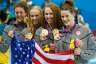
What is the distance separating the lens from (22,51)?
573 cm

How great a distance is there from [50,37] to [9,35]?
24.1 inches

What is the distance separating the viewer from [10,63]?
5.97 meters

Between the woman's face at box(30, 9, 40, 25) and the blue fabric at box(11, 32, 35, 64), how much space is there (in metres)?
0.44

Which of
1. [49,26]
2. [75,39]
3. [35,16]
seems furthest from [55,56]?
[35,16]

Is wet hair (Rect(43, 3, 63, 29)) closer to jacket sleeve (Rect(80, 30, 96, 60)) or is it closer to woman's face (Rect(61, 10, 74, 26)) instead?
woman's face (Rect(61, 10, 74, 26))

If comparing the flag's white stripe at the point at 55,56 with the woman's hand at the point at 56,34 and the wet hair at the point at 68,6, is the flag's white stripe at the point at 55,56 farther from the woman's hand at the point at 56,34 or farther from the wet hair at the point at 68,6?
the wet hair at the point at 68,6

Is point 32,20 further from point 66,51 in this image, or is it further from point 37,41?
point 66,51

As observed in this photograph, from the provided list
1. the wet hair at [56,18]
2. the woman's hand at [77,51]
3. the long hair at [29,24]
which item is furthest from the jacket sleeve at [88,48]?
the long hair at [29,24]

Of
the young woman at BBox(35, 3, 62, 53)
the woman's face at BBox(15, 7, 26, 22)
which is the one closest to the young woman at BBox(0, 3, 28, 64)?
the woman's face at BBox(15, 7, 26, 22)

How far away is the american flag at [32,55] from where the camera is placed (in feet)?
18.0

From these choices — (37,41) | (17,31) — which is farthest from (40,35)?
(17,31)

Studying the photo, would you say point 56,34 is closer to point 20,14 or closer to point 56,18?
point 56,18

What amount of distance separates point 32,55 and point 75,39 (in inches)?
28.5

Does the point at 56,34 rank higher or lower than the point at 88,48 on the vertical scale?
higher
